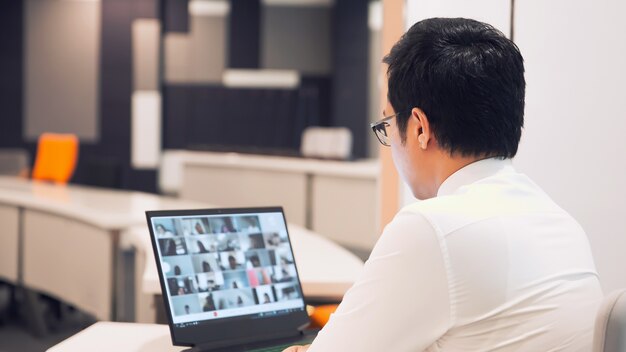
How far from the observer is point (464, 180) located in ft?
4.01

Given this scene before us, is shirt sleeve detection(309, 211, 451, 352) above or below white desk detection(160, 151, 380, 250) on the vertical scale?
above

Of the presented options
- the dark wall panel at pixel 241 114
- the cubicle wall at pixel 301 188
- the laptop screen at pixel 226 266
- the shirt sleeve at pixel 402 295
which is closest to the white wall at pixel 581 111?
the laptop screen at pixel 226 266

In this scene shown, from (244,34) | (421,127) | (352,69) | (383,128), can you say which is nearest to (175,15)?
(244,34)

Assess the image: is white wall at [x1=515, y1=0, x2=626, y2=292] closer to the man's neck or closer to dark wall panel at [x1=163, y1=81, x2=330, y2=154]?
the man's neck

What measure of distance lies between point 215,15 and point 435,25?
865 centimetres

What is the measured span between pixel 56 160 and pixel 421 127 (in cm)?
556

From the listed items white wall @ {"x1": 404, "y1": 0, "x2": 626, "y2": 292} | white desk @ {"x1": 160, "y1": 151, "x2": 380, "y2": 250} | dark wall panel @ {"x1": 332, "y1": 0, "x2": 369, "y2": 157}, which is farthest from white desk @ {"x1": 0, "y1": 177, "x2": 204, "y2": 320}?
dark wall panel @ {"x1": 332, "y1": 0, "x2": 369, "y2": 157}

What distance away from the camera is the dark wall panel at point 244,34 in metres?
9.77

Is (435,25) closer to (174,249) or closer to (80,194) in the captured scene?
(174,249)

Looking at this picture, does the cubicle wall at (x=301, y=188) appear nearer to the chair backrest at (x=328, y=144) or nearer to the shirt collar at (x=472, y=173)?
the chair backrest at (x=328, y=144)

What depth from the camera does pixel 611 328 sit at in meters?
1.07

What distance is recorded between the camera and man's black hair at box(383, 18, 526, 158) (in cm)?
119

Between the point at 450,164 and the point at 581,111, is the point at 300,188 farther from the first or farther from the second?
the point at 450,164

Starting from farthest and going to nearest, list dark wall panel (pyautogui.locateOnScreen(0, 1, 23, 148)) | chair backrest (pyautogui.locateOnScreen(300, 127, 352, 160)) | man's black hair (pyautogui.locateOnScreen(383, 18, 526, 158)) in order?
dark wall panel (pyautogui.locateOnScreen(0, 1, 23, 148)), chair backrest (pyautogui.locateOnScreen(300, 127, 352, 160)), man's black hair (pyautogui.locateOnScreen(383, 18, 526, 158))
